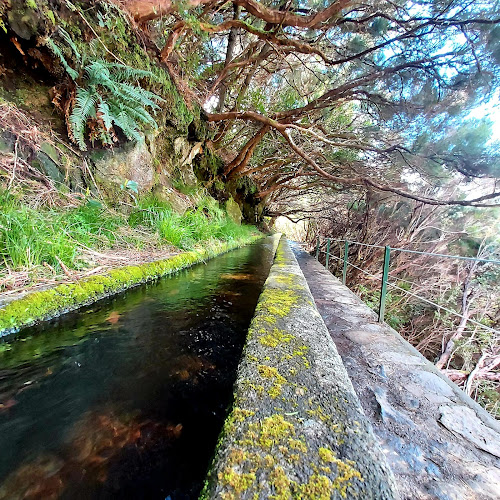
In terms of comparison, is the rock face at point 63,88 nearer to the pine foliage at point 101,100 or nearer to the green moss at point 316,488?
the pine foliage at point 101,100

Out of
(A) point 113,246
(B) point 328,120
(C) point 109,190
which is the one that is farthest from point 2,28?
(B) point 328,120

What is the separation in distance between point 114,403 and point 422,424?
1098 mm

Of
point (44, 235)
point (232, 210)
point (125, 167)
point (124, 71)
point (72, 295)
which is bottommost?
point (72, 295)

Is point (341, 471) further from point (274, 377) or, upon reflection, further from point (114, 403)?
point (114, 403)

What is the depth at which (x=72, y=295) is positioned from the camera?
1.43 meters

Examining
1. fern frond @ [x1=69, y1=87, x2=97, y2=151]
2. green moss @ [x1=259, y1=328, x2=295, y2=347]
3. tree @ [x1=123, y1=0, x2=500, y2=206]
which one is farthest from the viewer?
tree @ [x1=123, y1=0, x2=500, y2=206]

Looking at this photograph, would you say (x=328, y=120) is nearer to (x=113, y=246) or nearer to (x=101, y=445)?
(x=113, y=246)

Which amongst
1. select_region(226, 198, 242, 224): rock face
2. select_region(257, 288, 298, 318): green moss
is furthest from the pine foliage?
select_region(226, 198, 242, 224): rock face

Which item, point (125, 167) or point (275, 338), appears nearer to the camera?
point (275, 338)

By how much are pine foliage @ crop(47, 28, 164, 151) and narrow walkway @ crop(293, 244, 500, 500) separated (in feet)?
10.5

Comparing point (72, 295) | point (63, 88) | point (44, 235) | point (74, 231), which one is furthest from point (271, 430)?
point (63, 88)

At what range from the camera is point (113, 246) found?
2303mm

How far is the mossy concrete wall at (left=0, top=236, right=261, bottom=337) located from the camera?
115cm

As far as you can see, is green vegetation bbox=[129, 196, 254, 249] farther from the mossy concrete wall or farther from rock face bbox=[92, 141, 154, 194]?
the mossy concrete wall
